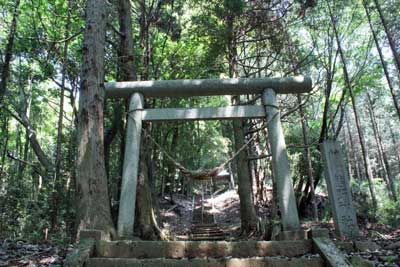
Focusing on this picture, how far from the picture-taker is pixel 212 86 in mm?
4492

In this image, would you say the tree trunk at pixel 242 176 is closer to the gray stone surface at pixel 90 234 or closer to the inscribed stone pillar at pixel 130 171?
the inscribed stone pillar at pixel 130 171

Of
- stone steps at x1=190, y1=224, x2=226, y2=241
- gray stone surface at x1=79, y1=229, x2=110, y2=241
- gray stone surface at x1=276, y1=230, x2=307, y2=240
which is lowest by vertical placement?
stone steps at x1=190, y1=224, x2=226, y2=241

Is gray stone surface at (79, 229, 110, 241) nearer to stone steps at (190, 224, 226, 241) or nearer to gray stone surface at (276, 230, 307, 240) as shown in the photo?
gray stone surface at (276, 230, 307, 240)

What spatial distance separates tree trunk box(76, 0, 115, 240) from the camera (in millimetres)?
3488

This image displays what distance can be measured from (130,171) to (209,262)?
164 cm

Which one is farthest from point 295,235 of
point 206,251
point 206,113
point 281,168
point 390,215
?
point 390,215

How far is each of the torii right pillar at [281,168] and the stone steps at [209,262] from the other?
0.75m

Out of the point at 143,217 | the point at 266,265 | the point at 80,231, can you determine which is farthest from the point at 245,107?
the point at 143,217

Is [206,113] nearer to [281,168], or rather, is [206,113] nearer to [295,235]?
[281,168]

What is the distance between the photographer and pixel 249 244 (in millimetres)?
3328

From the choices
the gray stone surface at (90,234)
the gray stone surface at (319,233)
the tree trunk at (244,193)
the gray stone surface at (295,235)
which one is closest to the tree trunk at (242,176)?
the tree trunk at (244,193)

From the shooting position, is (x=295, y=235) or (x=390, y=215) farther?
(x=390, y=215)

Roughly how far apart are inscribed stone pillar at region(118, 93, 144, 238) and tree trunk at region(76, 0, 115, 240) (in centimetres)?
25

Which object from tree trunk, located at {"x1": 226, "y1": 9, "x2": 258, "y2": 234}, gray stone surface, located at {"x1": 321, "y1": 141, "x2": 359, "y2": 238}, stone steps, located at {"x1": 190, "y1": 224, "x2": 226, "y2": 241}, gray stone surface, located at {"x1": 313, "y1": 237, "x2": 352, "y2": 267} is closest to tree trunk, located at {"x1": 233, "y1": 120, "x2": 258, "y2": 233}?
tree trunk, located at {"x1": 226, "y1": 9, "x2": 258, "y2": 234}
